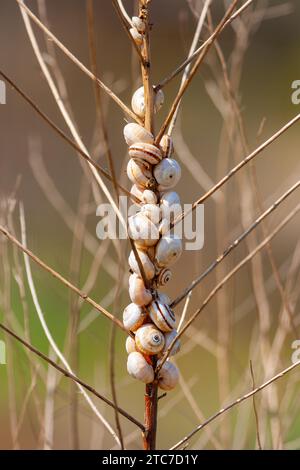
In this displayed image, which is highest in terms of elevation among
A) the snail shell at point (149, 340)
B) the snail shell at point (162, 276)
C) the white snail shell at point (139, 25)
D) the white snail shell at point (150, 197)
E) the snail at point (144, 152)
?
the white snail shell at point (139, 25)

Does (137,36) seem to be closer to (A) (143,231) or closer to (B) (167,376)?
(A) (143,231)

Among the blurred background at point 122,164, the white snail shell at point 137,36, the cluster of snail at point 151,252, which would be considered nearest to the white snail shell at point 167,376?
the cluster of snail at point 151,252

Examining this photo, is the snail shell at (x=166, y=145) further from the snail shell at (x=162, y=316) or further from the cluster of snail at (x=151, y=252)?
the snail shell at (x=162, y=316)

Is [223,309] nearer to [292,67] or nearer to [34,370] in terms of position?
[34,370]

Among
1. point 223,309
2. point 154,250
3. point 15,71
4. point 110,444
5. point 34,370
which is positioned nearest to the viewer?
point 154,250

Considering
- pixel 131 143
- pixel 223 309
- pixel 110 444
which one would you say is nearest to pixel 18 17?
pixel 110 444

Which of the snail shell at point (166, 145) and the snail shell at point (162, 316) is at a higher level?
the snail shell at point (166, 145)

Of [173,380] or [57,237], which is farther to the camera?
[57,237]
